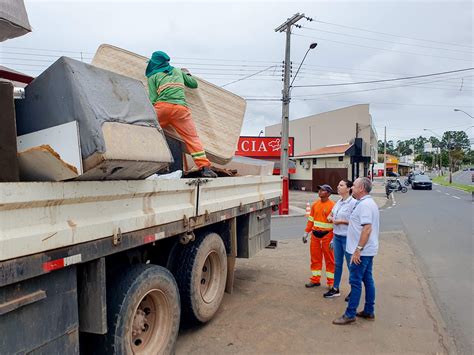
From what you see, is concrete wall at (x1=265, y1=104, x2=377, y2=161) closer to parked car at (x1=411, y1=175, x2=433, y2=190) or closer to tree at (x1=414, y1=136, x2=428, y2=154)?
parked car at (x1=411, y1=175, x2=433, y2=190)

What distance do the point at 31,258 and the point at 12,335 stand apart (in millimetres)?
408

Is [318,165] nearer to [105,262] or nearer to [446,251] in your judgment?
[446,251]

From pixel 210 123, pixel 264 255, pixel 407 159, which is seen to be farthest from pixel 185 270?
pixel 407 159

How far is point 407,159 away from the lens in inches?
5492

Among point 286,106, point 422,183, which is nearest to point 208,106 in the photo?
point 286,106

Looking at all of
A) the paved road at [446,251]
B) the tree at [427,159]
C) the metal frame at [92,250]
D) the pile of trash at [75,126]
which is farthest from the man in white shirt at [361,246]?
the tree at [427,159]

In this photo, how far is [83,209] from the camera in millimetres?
2693

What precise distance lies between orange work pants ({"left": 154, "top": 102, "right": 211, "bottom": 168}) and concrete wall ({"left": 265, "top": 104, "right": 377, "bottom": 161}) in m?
34.4

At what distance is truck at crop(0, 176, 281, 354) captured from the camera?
223cm

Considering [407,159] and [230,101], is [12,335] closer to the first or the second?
[230,101]

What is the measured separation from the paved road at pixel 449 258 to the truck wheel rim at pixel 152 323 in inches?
119

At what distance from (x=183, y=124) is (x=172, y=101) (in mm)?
296

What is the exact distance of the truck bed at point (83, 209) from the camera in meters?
2.20

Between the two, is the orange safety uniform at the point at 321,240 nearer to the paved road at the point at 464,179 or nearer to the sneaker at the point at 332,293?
the sneaker at the point at 332,293
